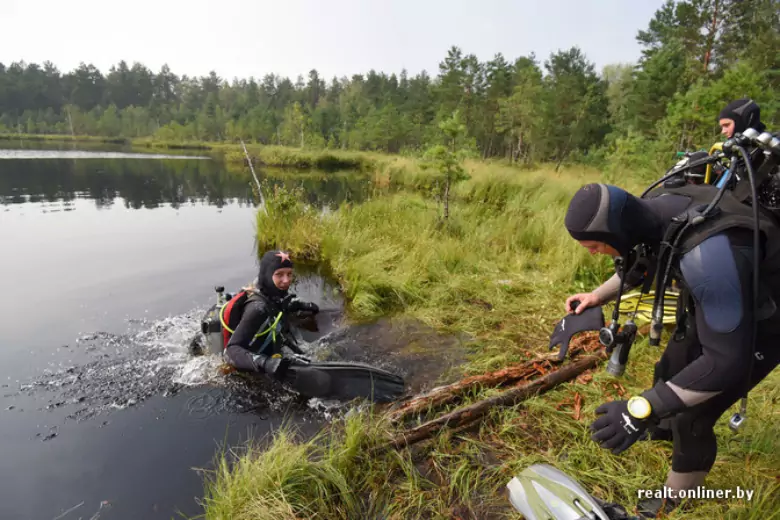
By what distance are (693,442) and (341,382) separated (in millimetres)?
2862

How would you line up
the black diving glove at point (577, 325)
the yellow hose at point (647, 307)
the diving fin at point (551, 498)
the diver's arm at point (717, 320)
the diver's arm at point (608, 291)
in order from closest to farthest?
the diver's arm at point (717, 320) < the diving fin at point (551, 498) < the black diving glove at point (577, 325) < the diver's arm at point (608, 291) < the yellow hose at point (647, 307)

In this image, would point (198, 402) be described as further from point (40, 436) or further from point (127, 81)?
point (127, 81)

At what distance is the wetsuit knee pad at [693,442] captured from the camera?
6.54ft

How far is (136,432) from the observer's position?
12.5 ft

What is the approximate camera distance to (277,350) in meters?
4.24

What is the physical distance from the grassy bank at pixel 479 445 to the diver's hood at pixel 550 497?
0.39 meters

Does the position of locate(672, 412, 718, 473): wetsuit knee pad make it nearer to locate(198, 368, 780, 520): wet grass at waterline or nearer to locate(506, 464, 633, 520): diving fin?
locate(198, 368, 780, 520): wet grass at waterline

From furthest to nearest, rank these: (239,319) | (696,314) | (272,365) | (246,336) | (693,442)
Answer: (239,319) → (246,336) → (272,365) → (693,442) → (696,314)

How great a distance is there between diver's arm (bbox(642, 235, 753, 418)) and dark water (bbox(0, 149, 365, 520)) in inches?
122

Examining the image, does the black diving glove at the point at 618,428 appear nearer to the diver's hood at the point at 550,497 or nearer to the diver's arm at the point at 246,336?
the diver's hood at the point at 550,497

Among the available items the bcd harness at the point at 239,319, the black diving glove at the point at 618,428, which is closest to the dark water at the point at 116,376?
the bcd harness at the point at 239,319

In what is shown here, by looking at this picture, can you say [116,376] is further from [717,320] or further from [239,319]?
[717,320]

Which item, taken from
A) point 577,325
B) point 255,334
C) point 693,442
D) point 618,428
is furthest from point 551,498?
point 255,334

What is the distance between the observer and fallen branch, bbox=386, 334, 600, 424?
3.50 meters
